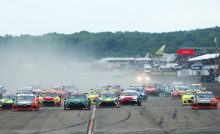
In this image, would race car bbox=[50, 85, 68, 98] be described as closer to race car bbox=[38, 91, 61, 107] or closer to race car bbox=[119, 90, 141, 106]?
race car bbox=[38, 91, 61, 107]

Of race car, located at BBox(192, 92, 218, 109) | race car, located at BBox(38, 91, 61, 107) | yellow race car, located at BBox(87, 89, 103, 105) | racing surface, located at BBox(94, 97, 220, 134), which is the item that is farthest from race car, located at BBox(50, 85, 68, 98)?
racing surface, located at BBox(94, 97, 220, 134)

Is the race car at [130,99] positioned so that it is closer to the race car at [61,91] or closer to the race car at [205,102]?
the race car at [205,102]

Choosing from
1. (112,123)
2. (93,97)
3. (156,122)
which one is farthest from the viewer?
(93,97)

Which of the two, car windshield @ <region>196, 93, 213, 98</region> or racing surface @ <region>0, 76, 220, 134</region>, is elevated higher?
car windshield @ <region>196, 93, 213, 98</region>

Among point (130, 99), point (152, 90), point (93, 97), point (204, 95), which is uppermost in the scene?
point (152, 90)

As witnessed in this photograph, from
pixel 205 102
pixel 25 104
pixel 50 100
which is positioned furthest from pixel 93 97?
pixel 205 102

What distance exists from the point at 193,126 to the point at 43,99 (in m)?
20.2

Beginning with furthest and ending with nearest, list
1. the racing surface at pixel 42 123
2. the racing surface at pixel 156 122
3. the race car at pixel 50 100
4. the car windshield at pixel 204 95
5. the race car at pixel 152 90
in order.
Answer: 1. the race car at pixel 152 90
2. the race car at pixel 50 100
3. the car windshield at pixel 204 95
4. the racing surface at pixel 42 123
5. the racing surface at pixel 156 122

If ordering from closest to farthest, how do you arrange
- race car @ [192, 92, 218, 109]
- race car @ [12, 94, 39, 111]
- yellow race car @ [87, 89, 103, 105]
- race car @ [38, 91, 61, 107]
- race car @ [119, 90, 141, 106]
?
race car @ [12, 94, 39, 111] < race car @ [192, 92, 218, 109] < race car @ [38, 91, 61, 107] < race car @ [119, 90, 141, 106] < yellow race car @ [87, 89, 103, 105]

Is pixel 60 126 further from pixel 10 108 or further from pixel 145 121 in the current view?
pixel 10 108

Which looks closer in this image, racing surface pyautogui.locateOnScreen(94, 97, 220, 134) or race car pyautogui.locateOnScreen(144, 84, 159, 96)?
racing surface pyautogui.locateOnScreen(94, 97, 220, 134)

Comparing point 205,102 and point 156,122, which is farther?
point 205,102

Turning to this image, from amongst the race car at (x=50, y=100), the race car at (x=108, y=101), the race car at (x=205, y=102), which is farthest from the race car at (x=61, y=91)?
the race car at (x=205, y=102)

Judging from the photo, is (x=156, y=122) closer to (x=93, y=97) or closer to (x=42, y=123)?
(x=42, y=123)
